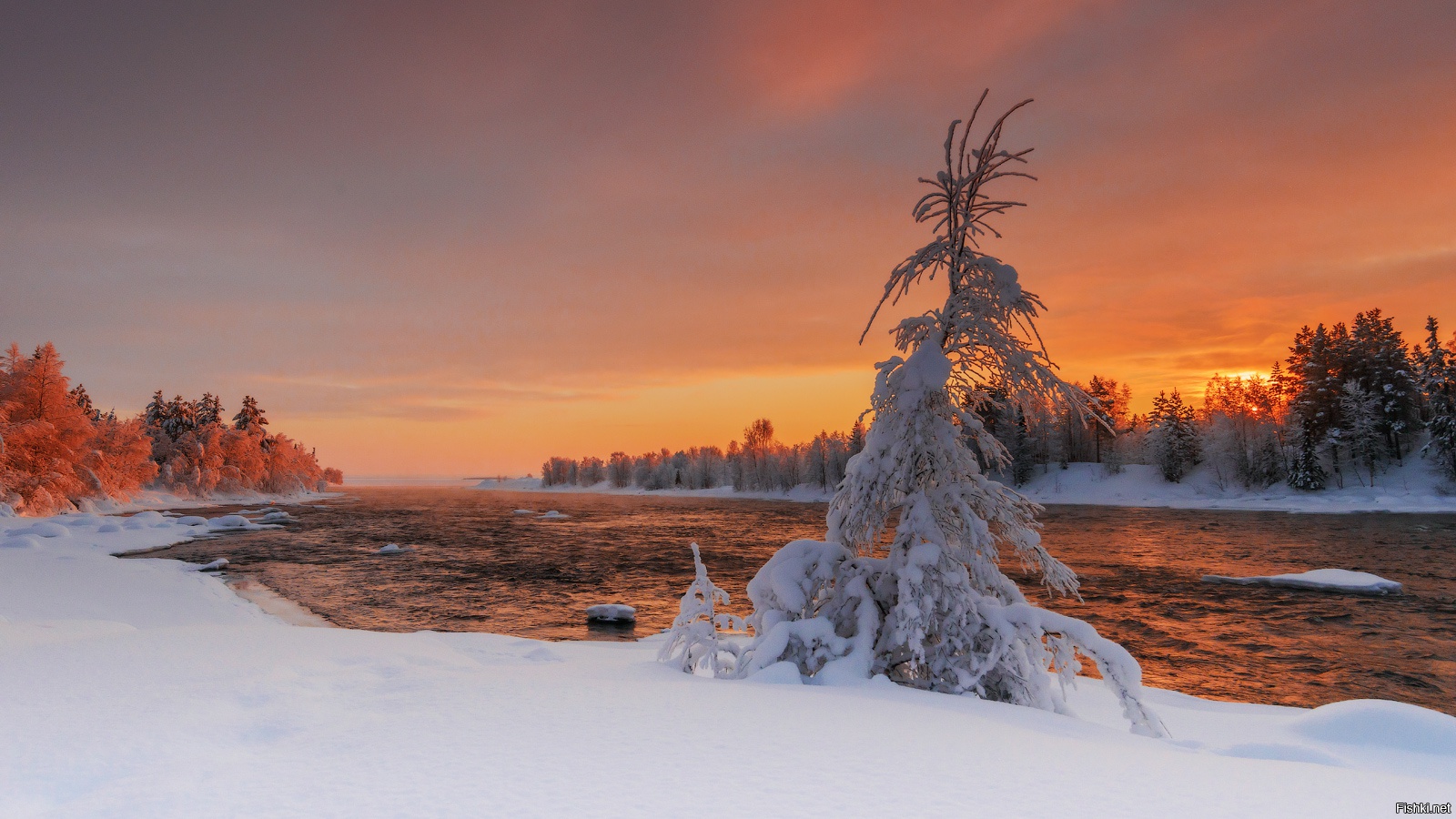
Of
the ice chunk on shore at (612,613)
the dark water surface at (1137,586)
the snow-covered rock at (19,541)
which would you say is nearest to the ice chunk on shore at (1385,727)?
the dark water surface at (1137,586)

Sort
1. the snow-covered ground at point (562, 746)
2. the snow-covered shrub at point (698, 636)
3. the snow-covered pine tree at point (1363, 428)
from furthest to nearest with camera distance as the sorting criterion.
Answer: the snow-covered pine tree at point (1363, 428)
the snow-covered shrub at point (698, 636)
the snow-covered ground at point (562, 746)

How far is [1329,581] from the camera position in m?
22.8

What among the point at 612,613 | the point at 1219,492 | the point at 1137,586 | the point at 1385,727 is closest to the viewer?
the point at 1385,727

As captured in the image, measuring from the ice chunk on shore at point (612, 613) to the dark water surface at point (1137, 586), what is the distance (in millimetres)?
446

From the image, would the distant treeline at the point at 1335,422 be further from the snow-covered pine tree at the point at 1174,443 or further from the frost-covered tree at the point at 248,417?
the frost-covered tree at the point at 248,417

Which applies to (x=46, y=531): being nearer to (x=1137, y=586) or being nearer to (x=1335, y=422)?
(x=1137, y=586)

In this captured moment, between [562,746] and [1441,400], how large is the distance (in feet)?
278

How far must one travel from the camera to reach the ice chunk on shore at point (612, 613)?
57.9ft

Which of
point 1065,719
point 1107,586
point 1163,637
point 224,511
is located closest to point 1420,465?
point 1107,586

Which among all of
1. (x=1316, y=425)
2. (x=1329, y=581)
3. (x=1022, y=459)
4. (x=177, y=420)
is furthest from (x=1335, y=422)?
(x=177, y=420)

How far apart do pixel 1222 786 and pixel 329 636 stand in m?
9.00

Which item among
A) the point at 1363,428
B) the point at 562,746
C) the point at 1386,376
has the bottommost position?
the point at 562,746

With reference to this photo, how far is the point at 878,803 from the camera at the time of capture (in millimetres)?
3219

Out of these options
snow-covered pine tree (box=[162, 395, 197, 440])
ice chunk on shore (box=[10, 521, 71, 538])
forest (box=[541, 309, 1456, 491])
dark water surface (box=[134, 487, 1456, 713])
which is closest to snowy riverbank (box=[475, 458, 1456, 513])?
forest (box=[541, 309, 1456, 491])
